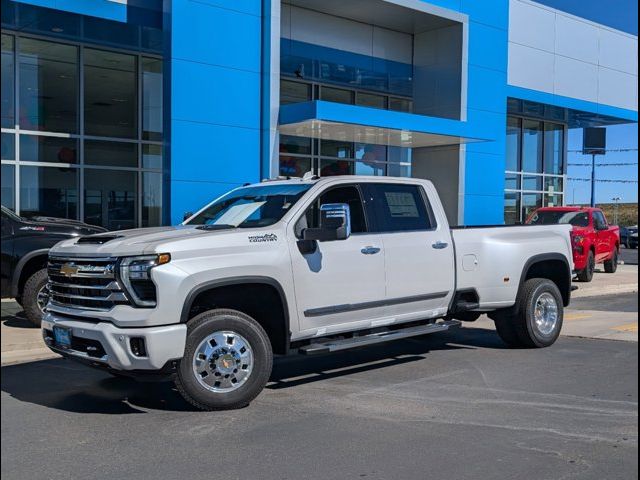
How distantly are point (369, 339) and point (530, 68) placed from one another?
58.1 feet

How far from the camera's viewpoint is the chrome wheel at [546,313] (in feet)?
29.2

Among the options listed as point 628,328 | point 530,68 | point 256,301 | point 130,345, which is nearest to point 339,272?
point 256,301

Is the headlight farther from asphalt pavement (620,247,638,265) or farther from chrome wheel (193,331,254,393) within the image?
asphalt pavement (620,247,638,265)

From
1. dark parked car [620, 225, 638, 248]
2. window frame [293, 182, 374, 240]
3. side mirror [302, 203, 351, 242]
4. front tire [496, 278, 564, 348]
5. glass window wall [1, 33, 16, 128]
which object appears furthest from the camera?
dark parked car [620, 225, 638, 248]

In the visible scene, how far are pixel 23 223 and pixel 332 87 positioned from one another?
42.3 ft

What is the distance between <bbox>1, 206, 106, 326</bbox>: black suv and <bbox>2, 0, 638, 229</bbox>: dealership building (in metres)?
3.76

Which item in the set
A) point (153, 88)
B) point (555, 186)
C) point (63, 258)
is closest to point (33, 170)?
point (153, 88)

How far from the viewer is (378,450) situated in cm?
498

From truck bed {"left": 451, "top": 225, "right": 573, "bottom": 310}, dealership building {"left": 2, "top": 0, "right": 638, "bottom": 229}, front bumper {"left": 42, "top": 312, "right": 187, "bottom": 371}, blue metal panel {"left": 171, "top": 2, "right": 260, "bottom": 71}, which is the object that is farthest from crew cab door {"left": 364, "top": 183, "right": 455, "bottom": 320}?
blue metal panel {"left": 171, "top": 2, "right": 260, "bottom": 71}

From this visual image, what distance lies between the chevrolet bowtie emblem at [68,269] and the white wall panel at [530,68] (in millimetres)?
17983

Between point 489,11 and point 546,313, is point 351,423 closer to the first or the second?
point 546,313

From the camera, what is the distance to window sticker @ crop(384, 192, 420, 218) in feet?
25.0

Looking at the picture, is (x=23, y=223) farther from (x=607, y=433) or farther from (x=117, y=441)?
(x=607, y=433)

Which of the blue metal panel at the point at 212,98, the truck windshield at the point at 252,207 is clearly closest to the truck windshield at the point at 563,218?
the blue metal panel at the point at 212,98
